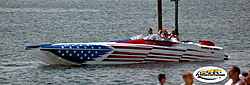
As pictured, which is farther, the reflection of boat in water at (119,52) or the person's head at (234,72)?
the reflection of boat in water at (119,52)

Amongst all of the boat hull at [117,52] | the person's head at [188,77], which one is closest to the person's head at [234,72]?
the person's head at [188,77]

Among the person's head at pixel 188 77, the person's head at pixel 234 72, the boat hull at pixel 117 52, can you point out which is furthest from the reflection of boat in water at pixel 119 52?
the person's head at pixel 234 72

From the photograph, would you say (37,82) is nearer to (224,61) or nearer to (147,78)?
(147,78)

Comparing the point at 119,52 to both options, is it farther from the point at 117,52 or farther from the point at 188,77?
the point at 188,77

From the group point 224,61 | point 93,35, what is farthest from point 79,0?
point 224,61

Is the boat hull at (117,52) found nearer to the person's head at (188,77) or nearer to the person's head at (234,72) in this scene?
the person's head at (188,77)

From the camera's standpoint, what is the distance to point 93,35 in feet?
119

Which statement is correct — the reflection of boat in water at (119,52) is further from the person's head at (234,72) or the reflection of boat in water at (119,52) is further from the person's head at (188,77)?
the person's head at (234,72)

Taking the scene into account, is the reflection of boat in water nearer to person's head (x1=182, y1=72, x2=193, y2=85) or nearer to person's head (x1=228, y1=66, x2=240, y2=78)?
person's head (x1=182, y1=72, x2=193, y2=85)

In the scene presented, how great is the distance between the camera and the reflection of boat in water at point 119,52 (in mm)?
17702

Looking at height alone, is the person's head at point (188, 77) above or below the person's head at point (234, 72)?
below

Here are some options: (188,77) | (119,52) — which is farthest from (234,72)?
(119,52)

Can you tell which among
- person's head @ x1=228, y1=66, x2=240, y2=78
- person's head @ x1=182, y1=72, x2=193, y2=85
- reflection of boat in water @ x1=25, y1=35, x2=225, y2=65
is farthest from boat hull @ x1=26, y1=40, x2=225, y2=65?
person's head @ x1=228, y1=66, x2=240, y2=78

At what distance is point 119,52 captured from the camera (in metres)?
18.1
